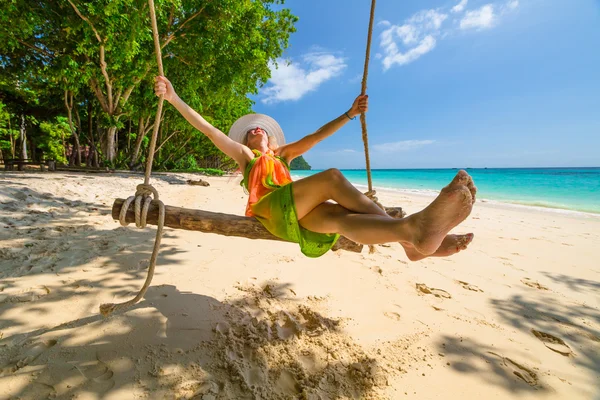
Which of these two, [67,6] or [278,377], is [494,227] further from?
[67,6]

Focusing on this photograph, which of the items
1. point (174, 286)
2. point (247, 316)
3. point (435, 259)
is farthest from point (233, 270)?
point (435, 259)

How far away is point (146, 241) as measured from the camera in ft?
9.82

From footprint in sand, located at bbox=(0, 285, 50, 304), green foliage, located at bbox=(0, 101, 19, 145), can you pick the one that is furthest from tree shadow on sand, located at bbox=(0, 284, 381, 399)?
green foliage, located at bbox=(0, 101, 19, 145)

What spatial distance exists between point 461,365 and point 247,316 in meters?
1.30

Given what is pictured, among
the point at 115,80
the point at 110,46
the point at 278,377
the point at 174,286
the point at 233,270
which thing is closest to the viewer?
the point at 278,377

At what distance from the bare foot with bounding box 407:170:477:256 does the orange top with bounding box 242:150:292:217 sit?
41.0 inches

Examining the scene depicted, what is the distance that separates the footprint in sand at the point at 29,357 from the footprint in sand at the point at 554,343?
9.46 ft

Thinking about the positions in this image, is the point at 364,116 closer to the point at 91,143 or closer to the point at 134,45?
the point at 134,45

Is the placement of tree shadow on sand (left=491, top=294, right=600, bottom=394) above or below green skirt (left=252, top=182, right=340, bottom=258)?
below

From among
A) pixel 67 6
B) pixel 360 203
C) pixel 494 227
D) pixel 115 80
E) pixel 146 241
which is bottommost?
pixel 494 227

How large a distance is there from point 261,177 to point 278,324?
1.02 meters

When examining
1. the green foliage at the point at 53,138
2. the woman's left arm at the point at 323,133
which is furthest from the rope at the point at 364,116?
the green foliage at the point at 53,138

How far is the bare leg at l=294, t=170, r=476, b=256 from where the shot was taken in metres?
1.21

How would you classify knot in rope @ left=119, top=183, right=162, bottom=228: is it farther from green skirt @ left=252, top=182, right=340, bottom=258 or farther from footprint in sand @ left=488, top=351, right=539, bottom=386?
footprint in sand @ left=488, top=351, right=539, bottom=386
